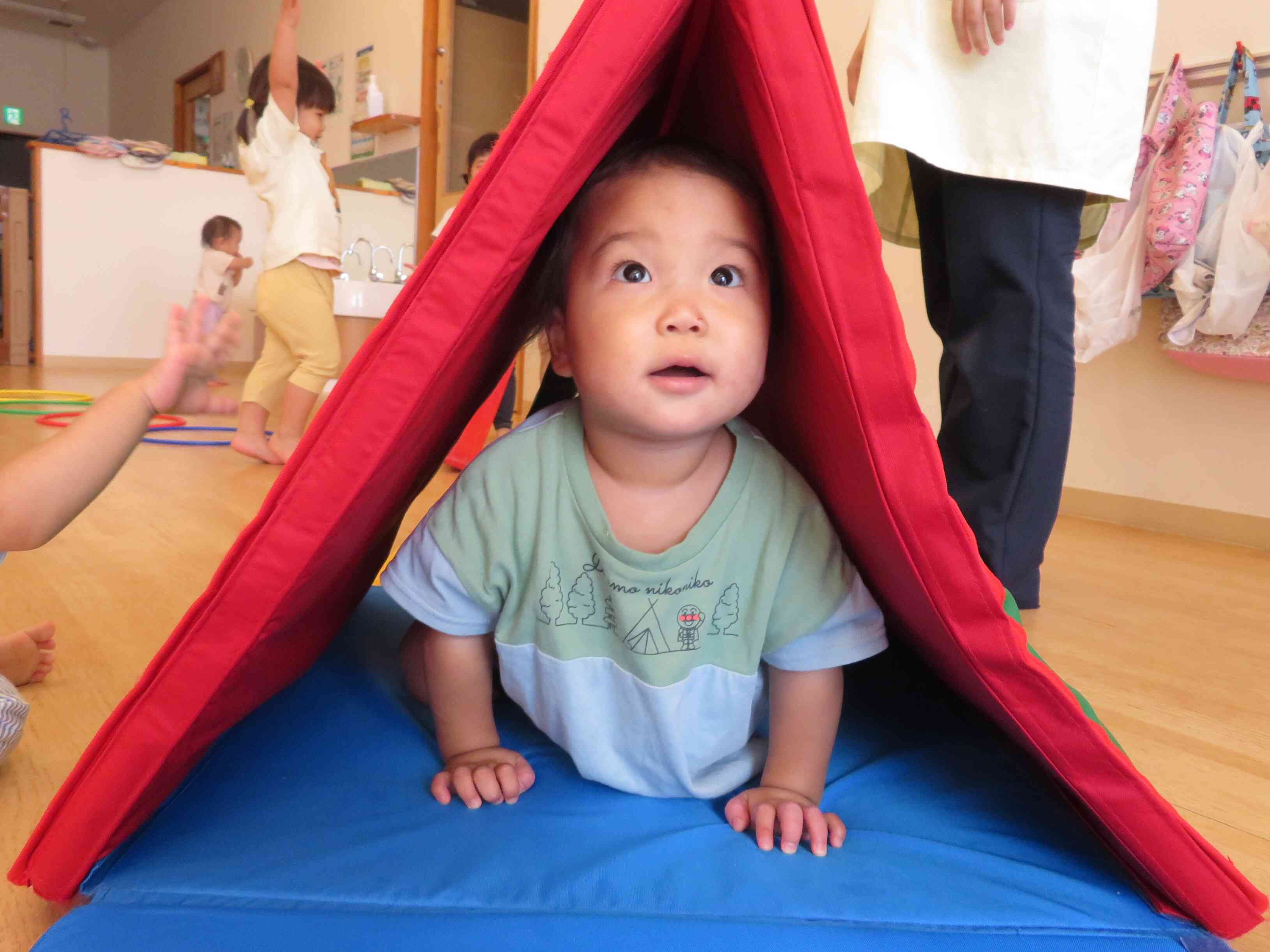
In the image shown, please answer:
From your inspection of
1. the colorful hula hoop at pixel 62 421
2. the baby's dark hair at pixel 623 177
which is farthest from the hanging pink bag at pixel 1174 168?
the colorful hula hoop at pixel 62 421

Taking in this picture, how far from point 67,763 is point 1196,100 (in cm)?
222

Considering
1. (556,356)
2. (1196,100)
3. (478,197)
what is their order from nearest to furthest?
(478,197), (556,356), (1196,100)

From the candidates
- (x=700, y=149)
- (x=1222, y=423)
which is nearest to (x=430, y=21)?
(x=1222, y=423)

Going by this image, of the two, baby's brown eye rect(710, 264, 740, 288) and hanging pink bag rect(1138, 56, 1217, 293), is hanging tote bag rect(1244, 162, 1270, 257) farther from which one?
baby's brown eye rect(710, 264, 740, 288)

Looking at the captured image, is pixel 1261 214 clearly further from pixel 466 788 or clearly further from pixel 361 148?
pixel 361 148

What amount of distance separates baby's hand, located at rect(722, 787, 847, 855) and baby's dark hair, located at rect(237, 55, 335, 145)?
248 cm

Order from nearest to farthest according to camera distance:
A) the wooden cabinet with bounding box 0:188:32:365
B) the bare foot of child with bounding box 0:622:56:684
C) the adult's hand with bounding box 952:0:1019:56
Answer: the bare foot of child with bounding box 0:622:56:684
the adult's hand with bounding box 952:0:1019:56
the wooden cabinet with bounding box 0:188:32:365

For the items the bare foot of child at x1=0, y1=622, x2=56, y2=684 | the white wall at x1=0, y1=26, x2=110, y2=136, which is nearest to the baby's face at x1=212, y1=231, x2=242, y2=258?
the bare foot of child at x1=0, y1=622, x2=56, y2=684

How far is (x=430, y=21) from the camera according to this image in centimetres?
432

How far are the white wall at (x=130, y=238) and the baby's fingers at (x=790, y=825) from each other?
5.04 metres

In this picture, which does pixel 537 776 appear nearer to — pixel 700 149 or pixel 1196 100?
pixel 700 149

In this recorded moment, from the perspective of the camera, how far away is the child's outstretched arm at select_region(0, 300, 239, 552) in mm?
650

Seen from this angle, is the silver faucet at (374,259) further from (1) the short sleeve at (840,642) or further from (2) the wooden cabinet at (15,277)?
(1) the short sleeve at (840,642)

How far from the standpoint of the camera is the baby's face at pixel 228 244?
174 inches
